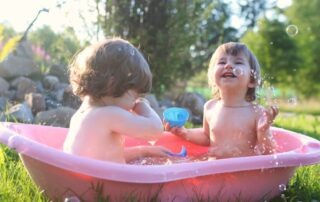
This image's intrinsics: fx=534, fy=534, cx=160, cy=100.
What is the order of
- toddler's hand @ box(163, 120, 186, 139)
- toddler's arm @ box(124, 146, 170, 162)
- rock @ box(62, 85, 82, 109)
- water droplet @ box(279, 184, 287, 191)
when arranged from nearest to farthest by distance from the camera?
water droplet @ box(279, 184, 287, 191) < toddler's arm @ box(124, 146, 170, 162) < toddler's hand @ box(163, 120, 186, 139) < rock @ box(62, 85, 82, 109)

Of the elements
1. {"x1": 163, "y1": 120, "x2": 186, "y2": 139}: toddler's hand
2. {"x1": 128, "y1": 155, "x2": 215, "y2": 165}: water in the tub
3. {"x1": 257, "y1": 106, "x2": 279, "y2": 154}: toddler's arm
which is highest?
{"x1": 257, "y1": 106, "x2": 279, "y2": 154}: toddler's arm

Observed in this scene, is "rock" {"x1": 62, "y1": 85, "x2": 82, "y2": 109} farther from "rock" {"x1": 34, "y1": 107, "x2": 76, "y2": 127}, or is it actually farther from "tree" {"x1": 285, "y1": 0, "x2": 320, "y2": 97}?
"tree" {"x1": 285, "y1": 0, "x2": 320, "y2": 97}

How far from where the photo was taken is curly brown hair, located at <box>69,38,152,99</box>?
7.08 feet

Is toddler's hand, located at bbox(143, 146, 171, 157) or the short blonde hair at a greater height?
the short blonde hair

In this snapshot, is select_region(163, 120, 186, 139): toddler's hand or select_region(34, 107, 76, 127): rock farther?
select_region(34, 107, 76, 127): rock

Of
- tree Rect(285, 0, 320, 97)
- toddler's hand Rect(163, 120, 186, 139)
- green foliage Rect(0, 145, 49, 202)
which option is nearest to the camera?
green foliage Rect(0, 145, 49, 202)

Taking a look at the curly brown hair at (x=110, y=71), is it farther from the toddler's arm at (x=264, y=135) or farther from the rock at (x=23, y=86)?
the rock at (x=23, y=86)

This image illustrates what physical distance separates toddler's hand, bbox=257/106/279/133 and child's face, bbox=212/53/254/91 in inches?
9.3

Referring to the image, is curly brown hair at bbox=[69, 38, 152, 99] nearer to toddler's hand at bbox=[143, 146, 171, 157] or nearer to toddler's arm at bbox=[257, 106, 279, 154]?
toddler's hand at bbox=[143, 146, 171, 157]

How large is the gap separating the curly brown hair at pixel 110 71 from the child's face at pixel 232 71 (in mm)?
636

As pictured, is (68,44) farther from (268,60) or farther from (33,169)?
(268,60)

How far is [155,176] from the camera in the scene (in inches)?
75.1

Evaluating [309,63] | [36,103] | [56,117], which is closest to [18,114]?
[56,117]

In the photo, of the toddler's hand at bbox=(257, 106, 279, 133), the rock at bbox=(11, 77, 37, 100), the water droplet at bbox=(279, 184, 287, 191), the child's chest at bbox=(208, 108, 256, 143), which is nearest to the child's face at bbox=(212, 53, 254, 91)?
the child's chest at bbox=(208, 108, 256, 143)
